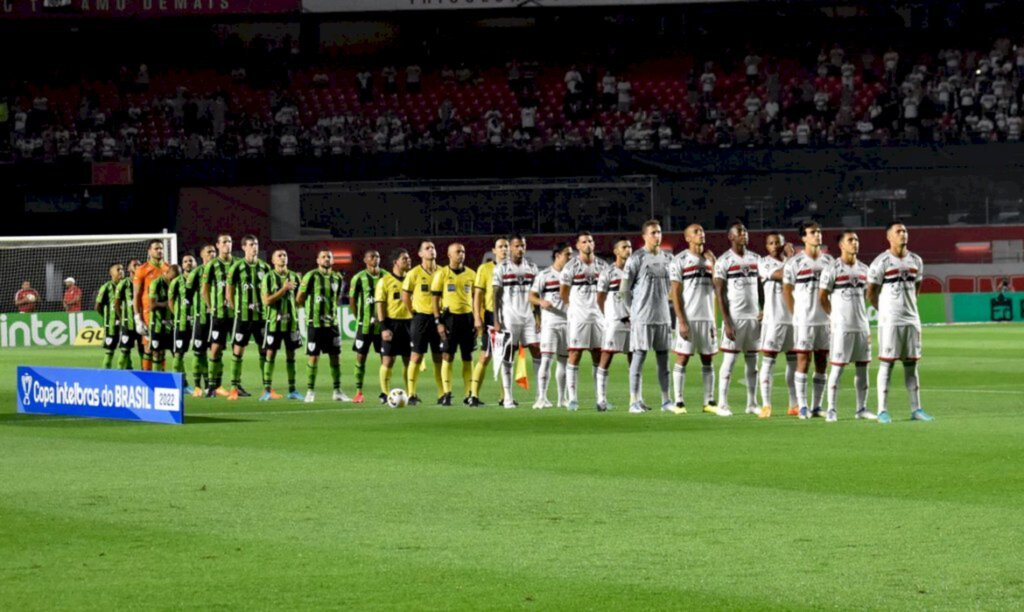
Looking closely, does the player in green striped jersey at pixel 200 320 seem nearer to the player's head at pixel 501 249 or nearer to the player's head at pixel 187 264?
the player's head at pixel 187 264

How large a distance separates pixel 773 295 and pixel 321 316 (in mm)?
7155

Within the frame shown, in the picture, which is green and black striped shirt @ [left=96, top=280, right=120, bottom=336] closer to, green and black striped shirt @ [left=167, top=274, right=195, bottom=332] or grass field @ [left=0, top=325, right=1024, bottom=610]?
green and black striped shirt @ [left=167, top=274, right=195, bottom=332]

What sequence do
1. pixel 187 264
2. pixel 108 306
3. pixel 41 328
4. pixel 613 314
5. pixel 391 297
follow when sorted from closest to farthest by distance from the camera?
pixel 613 314, pixel 391 297, pixel 187 264, pixel 108 306, pixel 41 328

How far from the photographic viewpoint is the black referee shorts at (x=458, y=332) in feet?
71.9

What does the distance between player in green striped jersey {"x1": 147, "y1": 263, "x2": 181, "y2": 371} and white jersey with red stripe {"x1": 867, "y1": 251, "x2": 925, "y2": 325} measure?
1206 cm

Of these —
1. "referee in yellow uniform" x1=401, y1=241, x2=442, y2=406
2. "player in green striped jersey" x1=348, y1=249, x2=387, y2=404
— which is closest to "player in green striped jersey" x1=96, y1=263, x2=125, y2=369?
"player in green striped jersey" x1=348, y1=249, x2=387, y2=404

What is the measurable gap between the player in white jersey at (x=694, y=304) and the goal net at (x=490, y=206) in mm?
31046

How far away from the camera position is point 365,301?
23703mm

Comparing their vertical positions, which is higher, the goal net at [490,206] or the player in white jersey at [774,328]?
the goal net at [490,206]

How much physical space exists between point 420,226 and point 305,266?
3780 mm

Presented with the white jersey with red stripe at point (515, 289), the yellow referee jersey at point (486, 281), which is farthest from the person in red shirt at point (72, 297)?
the white jersey with red stripe at point (515, 289)

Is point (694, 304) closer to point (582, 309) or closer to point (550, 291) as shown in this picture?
point (582, 309)

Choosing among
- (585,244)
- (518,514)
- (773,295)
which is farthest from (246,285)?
(518,514)

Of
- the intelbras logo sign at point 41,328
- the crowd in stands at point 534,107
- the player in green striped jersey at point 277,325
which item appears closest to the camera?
the player in green striped jersey at point 277,325
